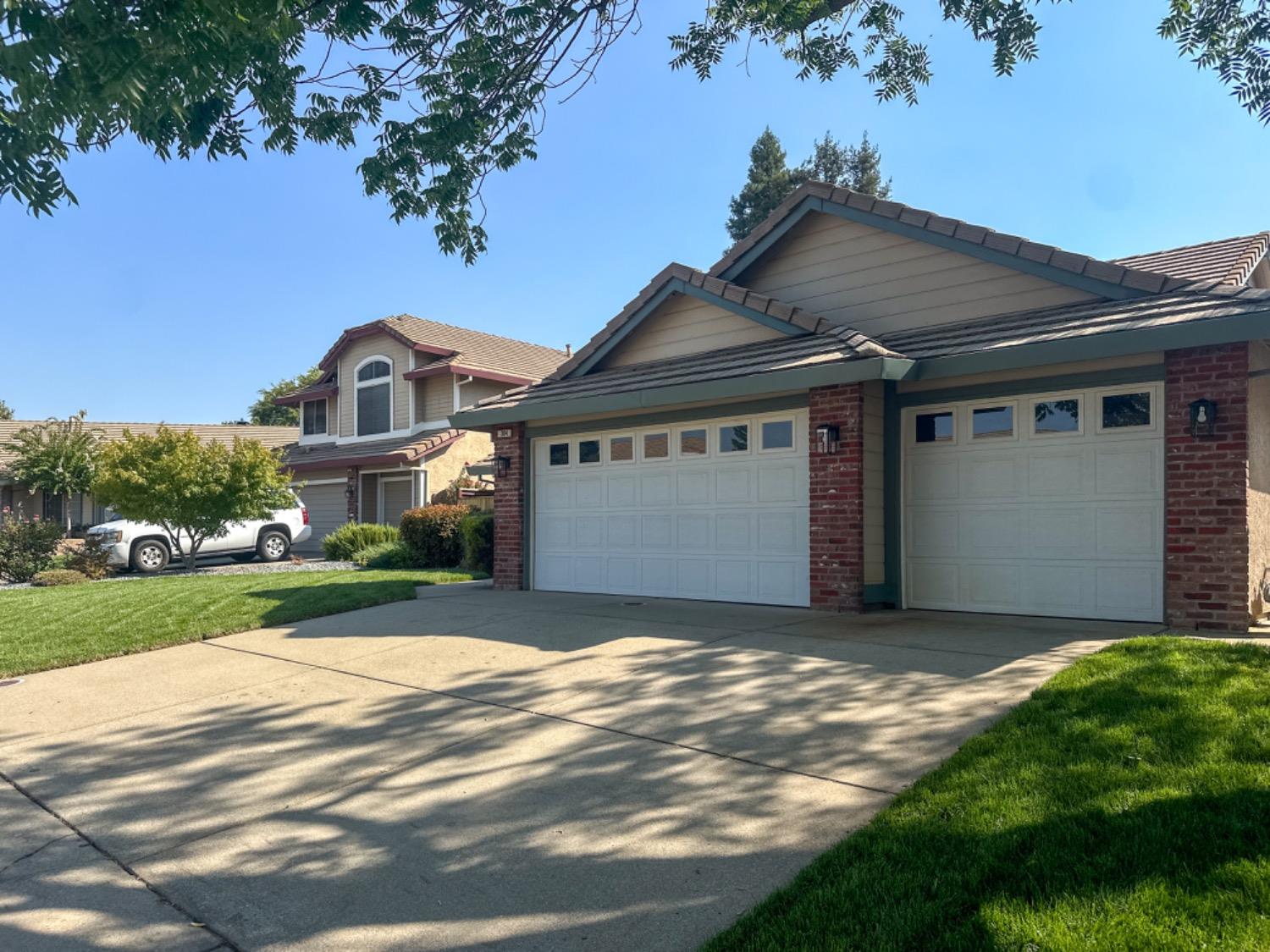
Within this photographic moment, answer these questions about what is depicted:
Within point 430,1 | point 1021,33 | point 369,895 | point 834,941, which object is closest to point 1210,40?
point 1021,33

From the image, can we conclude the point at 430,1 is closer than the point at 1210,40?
Yes

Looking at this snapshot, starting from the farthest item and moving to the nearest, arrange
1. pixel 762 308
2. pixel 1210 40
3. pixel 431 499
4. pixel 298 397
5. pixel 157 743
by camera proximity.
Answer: pixel 298 397, pixel 431 499, pixel 762 308, pixel 1210 40, pixel 157 743

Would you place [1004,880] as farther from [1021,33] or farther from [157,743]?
[1021,33]

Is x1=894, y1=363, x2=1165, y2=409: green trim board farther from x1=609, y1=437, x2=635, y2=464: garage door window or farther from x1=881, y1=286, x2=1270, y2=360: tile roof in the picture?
x1=609, y1=437, x2=635, y2=464: garage door window

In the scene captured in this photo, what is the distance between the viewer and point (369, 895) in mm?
3764

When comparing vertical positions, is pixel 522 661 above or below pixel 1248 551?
below

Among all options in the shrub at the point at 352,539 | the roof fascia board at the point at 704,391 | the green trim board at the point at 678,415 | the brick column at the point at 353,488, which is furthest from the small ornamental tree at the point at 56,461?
the green trim board at the point at 678,415

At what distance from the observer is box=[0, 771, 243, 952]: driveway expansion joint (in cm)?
346

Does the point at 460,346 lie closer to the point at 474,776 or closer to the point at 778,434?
the point at 778,434

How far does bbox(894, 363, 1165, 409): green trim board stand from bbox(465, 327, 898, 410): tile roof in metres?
0.83

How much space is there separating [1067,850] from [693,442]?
821 cm

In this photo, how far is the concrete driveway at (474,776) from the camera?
3.63m

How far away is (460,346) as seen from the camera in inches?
1016

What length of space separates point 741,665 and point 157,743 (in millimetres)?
4336
